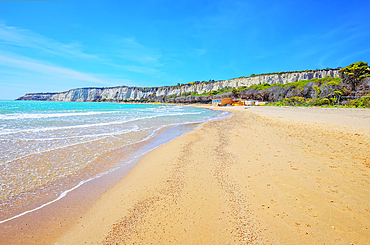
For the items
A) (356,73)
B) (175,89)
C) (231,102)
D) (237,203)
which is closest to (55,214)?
(237,203)

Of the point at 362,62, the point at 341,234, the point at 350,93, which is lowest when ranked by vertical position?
the point at 341,234

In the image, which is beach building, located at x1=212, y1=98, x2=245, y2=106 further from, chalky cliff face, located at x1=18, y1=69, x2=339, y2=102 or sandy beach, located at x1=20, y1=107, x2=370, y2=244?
sandy beach, located at x1=20, y1=107, x2=370, y2=244

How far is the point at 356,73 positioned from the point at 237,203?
47.0m

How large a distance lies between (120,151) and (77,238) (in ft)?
14.8

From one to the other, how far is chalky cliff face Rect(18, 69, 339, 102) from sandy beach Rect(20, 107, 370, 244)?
103 m

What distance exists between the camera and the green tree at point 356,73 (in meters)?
33.0

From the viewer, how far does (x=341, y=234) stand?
219 cm

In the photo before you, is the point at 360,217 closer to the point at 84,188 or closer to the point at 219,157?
the point at 219,157

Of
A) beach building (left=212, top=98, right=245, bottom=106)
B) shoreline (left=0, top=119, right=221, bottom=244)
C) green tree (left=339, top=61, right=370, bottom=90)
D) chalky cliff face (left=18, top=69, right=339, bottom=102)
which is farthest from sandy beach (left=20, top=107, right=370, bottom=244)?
chalky cliff face (left=18, top=69, right=339, bottom=102)

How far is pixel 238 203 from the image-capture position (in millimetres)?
3000

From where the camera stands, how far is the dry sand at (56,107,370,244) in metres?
2.28

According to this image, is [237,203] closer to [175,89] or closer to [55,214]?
[55,214]

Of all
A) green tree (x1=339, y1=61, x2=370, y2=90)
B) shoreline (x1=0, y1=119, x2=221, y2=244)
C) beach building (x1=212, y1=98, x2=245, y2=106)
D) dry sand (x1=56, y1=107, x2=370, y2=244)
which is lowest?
shoreline (x1=0, y1=119, x2=221, y2=244)

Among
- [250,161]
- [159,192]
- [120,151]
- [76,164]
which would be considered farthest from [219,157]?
[76,164]
